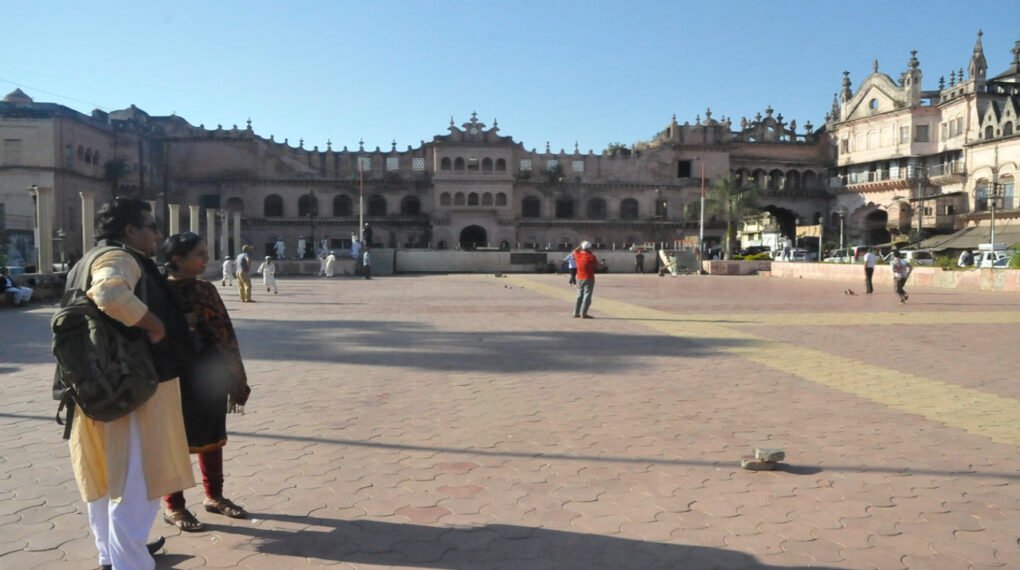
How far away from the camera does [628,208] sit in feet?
198

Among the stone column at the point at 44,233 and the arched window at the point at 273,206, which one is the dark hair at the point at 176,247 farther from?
the arched window at the point at 273,206

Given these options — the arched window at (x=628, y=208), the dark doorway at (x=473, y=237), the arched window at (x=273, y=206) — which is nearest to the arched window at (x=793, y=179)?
the arched window at (x=628, y=208)

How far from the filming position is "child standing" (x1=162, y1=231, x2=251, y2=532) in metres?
3.70

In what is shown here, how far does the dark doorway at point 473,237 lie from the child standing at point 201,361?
53.1 m

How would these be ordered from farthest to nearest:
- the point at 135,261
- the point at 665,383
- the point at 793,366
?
Answer: the point at 793,366
the point at 665,383
the point at 135,261

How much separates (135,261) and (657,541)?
265 centimetres

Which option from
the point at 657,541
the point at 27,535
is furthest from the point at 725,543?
the point at 27,535

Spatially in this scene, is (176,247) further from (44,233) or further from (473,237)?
(473,237)

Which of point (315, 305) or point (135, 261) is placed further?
point (315, 305)

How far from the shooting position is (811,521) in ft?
12.8

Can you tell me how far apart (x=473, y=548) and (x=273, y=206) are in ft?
189

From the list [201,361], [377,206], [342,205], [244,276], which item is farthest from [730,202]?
[201,361]

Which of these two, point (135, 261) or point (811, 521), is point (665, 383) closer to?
point (811, 521)

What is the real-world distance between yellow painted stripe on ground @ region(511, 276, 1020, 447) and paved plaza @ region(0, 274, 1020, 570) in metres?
0.04
